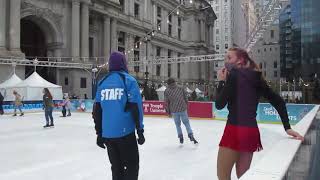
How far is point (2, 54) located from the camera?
3109cm

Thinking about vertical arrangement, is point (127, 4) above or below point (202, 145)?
above

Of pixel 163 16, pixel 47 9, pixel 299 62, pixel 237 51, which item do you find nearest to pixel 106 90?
pixel 237 51

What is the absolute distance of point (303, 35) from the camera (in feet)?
273

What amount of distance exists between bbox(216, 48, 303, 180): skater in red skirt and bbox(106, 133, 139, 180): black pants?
0.99m

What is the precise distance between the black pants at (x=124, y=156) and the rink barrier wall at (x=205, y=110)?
10562mm

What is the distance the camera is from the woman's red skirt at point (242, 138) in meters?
3.12

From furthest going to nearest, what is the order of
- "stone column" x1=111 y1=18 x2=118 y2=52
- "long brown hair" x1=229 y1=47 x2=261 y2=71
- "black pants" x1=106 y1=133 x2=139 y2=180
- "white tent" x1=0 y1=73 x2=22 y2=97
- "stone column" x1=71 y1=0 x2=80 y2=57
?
"stone column" x1=111 y1=18 x2=118 y2=52
"stone column" x1=71 y1=0 x2=80 y2=57
"white tent" x1=0 y1=73 x2=22 y2=97
"black pants" x1=106 y1=133 x2=139 y2=180
"long brown hair" x1=229 y1=47 x2=261 y2=71

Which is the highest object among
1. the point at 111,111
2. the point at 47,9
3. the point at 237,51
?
the point at 47,9

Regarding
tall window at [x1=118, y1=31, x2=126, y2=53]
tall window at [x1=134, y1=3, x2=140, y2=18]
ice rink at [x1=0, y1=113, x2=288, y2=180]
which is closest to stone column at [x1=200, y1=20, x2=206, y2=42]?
tall window at [x1=134, y1=3, x2=140, y2=18]

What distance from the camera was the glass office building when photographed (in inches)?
3135

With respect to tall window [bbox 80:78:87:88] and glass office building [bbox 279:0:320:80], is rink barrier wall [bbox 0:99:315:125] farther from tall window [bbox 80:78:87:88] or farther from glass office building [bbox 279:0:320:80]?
glass office building [bbox 279:0:320:80]

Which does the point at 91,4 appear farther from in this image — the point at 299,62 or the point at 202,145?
the point at 299,62

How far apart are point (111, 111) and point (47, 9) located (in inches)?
1452

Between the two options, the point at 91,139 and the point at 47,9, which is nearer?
the point at 91,139
